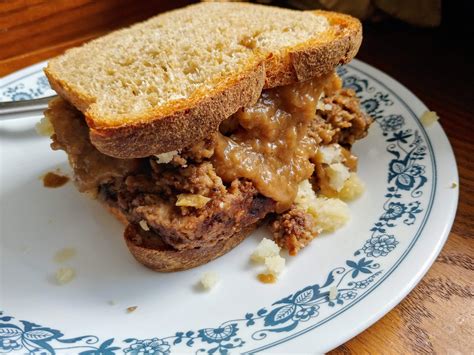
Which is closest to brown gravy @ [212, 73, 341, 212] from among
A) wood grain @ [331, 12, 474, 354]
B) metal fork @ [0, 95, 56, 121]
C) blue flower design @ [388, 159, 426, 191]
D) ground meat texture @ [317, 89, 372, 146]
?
ground meat texture @ [317, 89, 372, 146]

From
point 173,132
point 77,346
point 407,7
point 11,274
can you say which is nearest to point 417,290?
point 173,132

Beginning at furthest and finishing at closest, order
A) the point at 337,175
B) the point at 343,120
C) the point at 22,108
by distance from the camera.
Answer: the point at 22,108
the point at 343,120
the point at 337,175

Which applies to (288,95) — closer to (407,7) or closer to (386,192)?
(386,192)

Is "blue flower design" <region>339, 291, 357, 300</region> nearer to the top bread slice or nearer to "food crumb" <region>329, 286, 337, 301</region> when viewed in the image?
"food crumb" <region>329, 286, 337, 301</region>

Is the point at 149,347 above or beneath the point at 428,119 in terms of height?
beneath

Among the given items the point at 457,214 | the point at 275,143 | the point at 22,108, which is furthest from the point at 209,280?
the point at 22,108

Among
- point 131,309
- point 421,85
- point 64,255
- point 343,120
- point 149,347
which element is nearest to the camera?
point 149,347

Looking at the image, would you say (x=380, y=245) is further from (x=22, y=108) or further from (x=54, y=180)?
(x=22, y=108)
